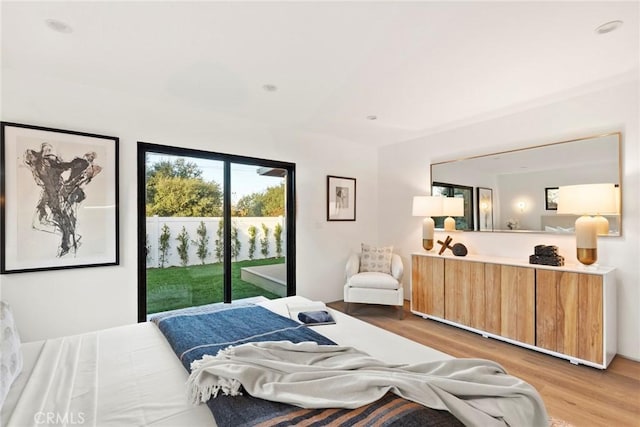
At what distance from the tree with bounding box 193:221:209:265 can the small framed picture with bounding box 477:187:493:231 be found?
3.26 m

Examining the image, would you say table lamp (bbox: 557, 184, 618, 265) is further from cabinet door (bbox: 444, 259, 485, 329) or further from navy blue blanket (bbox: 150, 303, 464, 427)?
navy blue blanket (bbox: 150, 303, 464, 427)

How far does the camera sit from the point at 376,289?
386cm

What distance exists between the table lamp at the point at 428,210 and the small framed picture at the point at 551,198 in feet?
3.45

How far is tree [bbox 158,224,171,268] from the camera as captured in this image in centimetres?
326

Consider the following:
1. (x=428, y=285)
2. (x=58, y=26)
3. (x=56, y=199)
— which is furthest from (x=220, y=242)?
(x=428, y=285)

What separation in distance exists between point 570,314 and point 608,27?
217cm

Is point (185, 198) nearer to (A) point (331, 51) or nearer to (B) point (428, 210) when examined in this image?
(A) point (331, 51)

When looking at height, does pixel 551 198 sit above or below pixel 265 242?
above

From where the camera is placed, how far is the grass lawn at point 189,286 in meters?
3.23

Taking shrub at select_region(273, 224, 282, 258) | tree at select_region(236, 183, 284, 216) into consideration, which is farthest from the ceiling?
shrub at select_region(273, 224, 282, 258)

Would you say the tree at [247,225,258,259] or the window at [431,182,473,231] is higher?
the window at [431,182,473,231]

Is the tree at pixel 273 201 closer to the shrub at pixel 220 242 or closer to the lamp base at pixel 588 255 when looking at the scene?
the shrub at pixel 220 242

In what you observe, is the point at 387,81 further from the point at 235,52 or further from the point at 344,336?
the point at 344,336

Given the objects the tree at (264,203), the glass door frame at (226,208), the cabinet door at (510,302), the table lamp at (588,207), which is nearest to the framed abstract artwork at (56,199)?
the glass door frame at (226,208)
